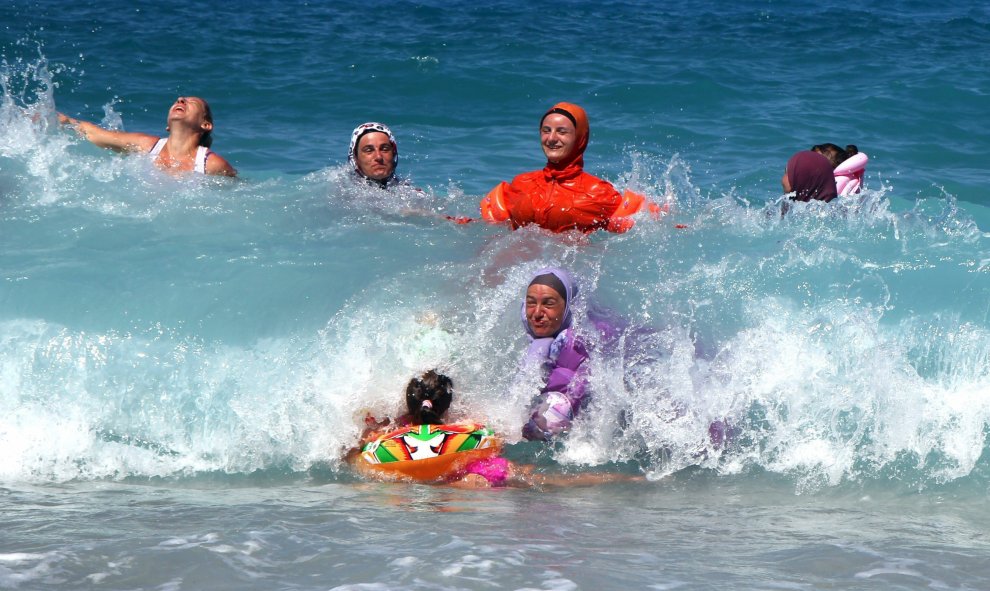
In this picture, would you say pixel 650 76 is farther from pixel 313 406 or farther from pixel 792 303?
pixel 313 406

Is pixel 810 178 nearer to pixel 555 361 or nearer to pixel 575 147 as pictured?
pixel 575 147

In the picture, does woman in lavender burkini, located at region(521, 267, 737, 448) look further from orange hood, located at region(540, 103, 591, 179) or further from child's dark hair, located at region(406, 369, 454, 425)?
orange hood, located at region(540, 103, 591, 179)

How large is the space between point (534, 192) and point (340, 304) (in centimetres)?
149

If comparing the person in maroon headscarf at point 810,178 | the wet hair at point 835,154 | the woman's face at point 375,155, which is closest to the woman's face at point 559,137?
the woman's face at point 375,155

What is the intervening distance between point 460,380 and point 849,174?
3892 mm

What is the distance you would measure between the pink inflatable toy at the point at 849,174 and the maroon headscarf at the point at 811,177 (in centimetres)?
36

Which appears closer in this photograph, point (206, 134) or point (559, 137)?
point (559, 137)

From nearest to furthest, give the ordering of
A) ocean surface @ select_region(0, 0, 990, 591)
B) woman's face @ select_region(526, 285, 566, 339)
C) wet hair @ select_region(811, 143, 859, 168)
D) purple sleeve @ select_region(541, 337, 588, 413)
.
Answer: ocean surface @ select_region(0, 0, 990, 591) < woman's face @ select_region(526, 285, 566, 339) < purple sleeve @ select_region(541, 337, 588, 413) < wet hair @ select_region(811, 143, 859, 168)

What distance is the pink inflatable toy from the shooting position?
8469 mm

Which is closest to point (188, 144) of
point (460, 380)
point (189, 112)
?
point (189, 112)

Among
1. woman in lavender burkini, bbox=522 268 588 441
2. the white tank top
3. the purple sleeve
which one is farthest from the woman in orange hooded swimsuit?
the white tank top

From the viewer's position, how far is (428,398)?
5.71 meters

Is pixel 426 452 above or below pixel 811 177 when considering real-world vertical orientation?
below

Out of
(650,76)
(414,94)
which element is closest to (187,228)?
(414,94)
